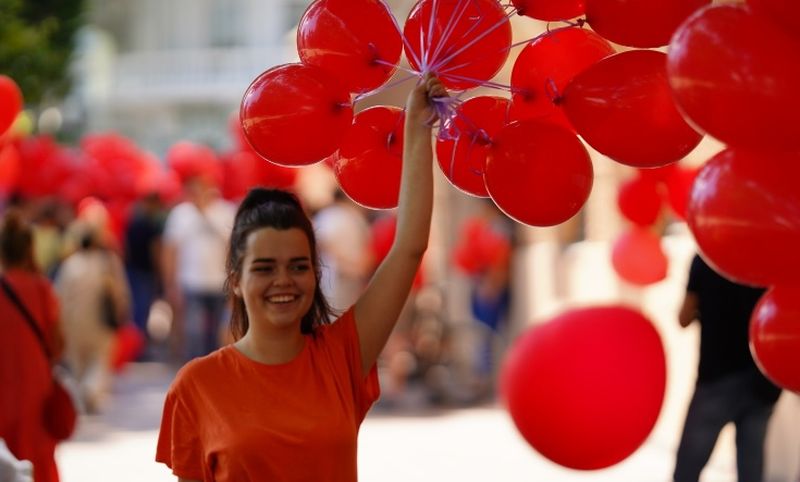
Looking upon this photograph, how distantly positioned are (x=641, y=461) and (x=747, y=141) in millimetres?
7339

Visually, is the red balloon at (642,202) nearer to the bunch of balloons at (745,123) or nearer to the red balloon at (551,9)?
the red balloon at (551,9)

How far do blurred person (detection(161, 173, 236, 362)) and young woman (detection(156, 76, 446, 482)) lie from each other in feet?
34.1

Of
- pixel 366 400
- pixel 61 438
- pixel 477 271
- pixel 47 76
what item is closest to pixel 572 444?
pixel 366 400

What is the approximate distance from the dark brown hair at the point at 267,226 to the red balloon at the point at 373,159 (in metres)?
0.32

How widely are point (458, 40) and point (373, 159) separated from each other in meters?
0.39

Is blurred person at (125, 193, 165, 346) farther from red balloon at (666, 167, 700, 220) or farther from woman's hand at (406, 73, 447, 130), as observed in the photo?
woman's hand at (406, 73, 447, 130)

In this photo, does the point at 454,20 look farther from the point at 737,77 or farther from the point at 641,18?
the point at 737,77

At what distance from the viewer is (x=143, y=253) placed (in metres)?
16.0

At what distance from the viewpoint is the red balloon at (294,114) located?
3.82m

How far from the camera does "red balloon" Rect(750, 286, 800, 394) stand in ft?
11.3

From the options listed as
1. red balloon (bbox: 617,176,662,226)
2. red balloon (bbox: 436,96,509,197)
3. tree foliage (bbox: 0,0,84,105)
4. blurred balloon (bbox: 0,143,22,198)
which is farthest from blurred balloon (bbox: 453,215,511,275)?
red balloon (bbox: 436,96,509,197)

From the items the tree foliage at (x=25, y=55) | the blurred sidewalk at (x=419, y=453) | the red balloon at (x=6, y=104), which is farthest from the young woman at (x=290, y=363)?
the tree foliage at (x=25, y=55)

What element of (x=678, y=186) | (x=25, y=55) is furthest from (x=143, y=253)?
(x=678, y=186)

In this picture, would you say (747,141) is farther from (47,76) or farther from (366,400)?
(47,76)
